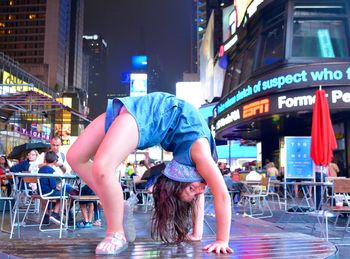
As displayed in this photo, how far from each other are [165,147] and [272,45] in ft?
51.7

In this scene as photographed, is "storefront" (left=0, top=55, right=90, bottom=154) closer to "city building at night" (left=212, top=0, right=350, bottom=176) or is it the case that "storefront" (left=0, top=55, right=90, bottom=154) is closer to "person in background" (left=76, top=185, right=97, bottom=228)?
"person in background" (left=76, top=185, right=97, bottom=228)

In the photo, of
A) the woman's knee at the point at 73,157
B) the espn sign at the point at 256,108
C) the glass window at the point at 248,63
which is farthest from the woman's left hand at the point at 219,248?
the glass window at the point at 248,63

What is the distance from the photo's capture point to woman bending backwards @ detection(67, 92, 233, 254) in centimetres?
242

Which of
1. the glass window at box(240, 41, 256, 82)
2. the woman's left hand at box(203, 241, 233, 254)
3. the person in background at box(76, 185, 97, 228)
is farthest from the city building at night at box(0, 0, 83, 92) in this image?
the woman's left hand at box(203, 241, 233, 254)

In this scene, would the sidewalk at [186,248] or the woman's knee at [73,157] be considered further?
the woman's knee at [73,157]

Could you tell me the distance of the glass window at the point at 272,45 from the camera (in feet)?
54.7

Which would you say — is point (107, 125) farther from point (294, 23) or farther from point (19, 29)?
point (19, 29)

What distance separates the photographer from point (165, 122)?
2533 millimetres

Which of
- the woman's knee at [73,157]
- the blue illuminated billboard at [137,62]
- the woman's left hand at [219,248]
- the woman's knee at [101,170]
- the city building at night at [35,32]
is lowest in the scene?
the woman's left hand at [219,248]

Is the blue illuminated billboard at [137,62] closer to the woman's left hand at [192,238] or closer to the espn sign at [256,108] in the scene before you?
the espn sign at [256,108]

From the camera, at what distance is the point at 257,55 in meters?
18.5

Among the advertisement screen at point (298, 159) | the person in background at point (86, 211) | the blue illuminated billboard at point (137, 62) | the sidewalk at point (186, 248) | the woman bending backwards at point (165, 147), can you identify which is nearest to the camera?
the sidewalk at point (186, 248)

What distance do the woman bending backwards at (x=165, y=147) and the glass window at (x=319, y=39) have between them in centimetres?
1401

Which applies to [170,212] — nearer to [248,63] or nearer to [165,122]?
[165,122]
